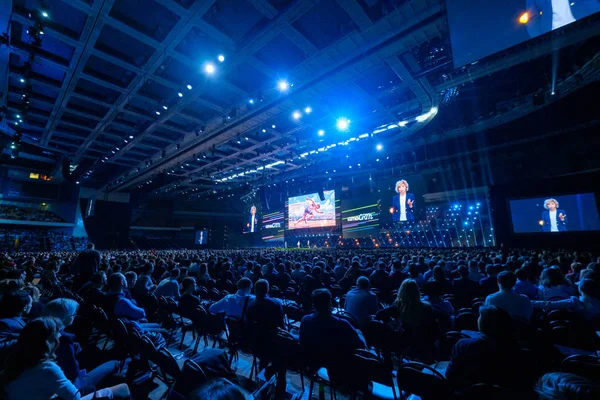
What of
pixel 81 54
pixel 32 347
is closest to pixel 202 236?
pixel 81 54

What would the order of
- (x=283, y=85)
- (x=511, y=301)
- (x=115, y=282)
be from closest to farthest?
(x=511, y=301)
(x=115, y=282)
(x=283, y=85)

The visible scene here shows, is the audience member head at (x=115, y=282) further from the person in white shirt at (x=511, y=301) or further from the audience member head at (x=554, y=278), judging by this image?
the audience member head at (x=554, y=278)

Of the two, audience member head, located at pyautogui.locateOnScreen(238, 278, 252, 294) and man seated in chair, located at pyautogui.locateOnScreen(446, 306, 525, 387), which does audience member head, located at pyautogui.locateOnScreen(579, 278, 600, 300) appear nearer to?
man seated in chair, located at pyautogui.locateOnScreen(446, 306, 525, 387)

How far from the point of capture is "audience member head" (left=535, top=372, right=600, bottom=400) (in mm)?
953

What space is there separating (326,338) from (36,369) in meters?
2.25

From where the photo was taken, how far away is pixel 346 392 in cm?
303

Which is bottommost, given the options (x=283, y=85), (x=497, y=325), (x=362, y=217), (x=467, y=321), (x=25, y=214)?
(x=467, y=321)

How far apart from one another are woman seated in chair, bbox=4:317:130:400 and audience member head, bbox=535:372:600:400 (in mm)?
2727

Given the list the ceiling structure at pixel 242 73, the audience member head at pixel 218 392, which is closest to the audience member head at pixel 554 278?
the audience member head at pixel 218 392

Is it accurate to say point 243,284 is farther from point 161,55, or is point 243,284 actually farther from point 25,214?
point 25,214

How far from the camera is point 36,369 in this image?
1565 millimetres

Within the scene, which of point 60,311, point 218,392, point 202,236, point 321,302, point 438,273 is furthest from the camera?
point 202,236

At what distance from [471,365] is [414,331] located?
3.81 ft

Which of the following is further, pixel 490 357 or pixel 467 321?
pixel 467 321
